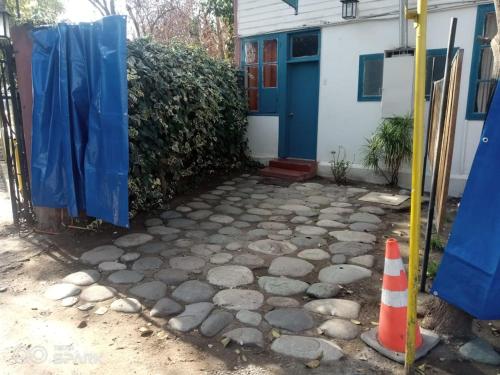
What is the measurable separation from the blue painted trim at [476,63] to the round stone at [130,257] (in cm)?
514

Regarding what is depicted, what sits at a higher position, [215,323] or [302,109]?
[302,109]

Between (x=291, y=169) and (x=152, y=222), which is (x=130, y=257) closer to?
(x=152, y=222)

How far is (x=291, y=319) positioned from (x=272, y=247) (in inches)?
55.9

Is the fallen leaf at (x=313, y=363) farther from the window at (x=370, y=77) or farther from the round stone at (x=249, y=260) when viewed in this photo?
the window at (x=370, y=77)

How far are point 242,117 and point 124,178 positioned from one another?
4720 mm

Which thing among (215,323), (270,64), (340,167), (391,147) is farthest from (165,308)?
(270,64)

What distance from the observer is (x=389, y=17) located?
651 centimetres

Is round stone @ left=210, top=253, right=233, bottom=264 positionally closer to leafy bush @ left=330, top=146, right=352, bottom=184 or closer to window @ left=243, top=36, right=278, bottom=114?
leafy bush @ left=330, top=146, right=352, bottom=184

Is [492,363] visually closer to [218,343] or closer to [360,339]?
[360,339]

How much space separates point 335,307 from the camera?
2945mm

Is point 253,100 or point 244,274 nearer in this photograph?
point 244,274

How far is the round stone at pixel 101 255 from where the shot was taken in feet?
12.6

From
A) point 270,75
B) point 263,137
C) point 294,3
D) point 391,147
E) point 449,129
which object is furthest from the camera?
point 263,137

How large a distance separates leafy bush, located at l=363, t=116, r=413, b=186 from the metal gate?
5.28 metres
